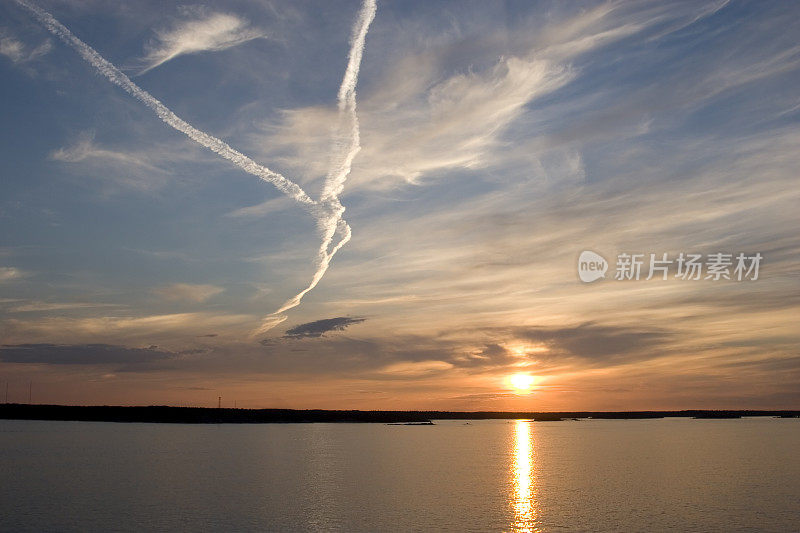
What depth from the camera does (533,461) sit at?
117m

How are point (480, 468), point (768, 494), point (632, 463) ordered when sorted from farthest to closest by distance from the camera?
1. point (632, 463)
2. point (480, 468)
3. point (768, 494)

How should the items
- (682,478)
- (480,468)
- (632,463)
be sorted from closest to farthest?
(682,478) → (480,468) → (632,463)

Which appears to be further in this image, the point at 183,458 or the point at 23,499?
the point at 183,458

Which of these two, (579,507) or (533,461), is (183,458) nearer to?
(533,461)

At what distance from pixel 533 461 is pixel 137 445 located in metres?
88.1

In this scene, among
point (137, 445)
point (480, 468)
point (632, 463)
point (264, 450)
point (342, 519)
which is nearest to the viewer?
point (342, 519)

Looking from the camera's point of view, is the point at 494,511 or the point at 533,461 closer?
the point at 494,511

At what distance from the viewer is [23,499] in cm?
6375

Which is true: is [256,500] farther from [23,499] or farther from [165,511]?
[23,499]

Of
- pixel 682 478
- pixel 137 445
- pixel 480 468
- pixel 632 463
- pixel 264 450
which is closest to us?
pixel 682 478

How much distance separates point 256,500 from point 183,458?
57.3m

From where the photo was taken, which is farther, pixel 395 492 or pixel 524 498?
pixel 395 492

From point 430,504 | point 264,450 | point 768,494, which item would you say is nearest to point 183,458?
point 264,450

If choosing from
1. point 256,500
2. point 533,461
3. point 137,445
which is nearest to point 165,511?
point 256,500
